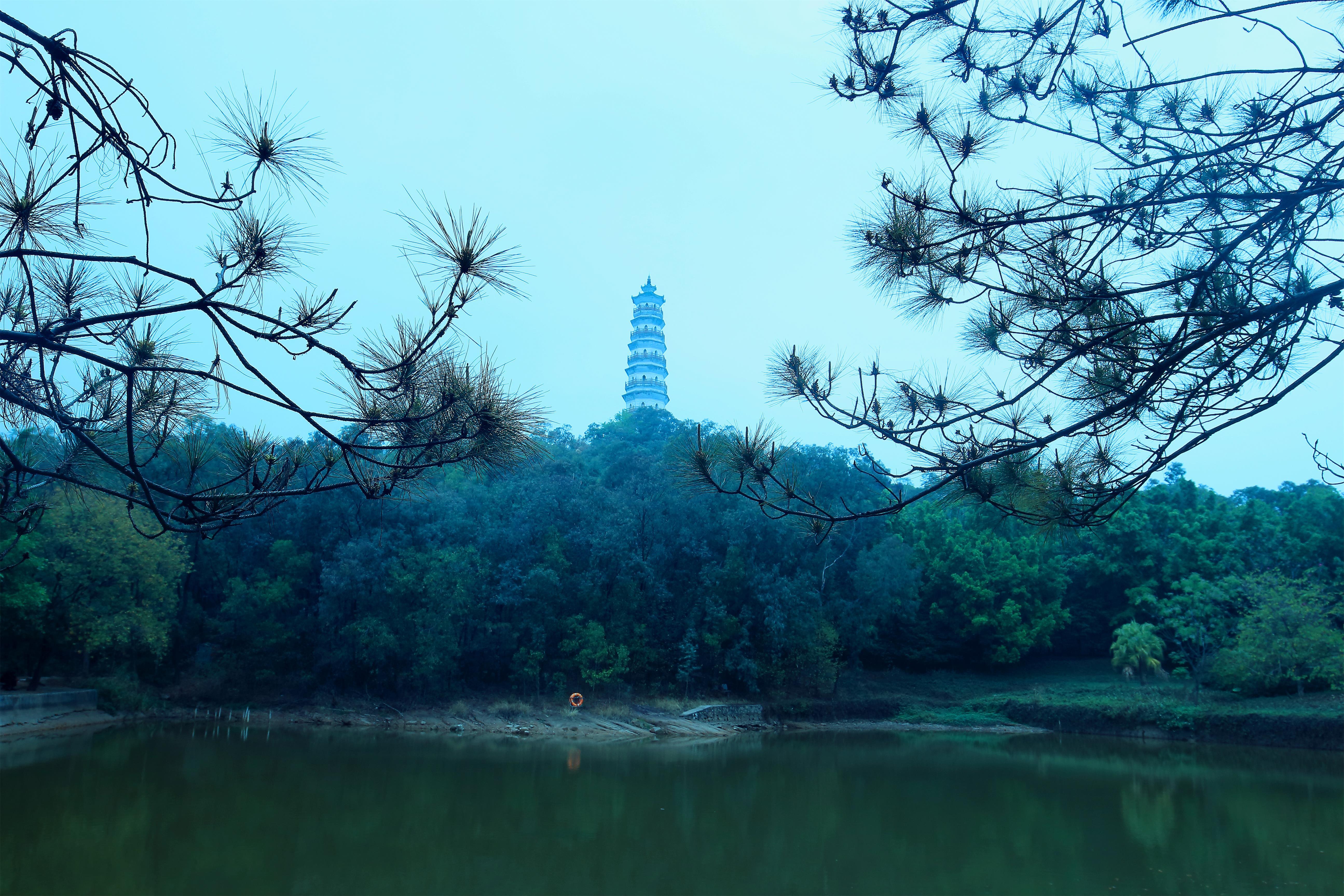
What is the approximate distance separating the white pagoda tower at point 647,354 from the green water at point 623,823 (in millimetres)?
31047

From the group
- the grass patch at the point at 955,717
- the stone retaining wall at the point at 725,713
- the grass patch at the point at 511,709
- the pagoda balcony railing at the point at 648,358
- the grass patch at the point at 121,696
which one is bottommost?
the grass patch at the point at 955,717

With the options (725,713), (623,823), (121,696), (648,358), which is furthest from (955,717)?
(648,358)

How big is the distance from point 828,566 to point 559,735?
7477mm

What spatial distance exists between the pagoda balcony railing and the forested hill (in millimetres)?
21636

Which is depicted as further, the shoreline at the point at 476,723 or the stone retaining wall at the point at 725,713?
the stone retaining wall at the point at 725,713

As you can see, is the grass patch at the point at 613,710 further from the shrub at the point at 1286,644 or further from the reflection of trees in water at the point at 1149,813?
the shrub at the point at 1286,644

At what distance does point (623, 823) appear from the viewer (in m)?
8.62

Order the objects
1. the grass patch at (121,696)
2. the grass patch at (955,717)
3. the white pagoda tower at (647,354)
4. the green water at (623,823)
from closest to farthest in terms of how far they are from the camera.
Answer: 1. the green water at (623,823)
2. the grass patch at (121,696)
3. the grass patch at (955,717)
4. the white pagoda tower at (647,354)

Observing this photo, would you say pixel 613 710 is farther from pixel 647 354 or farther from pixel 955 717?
pixel 647 354

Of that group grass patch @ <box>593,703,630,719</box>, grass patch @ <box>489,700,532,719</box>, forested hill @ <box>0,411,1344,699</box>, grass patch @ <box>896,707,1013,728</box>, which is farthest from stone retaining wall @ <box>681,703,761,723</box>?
grass patch @ <box>896,707,1013,728</box>

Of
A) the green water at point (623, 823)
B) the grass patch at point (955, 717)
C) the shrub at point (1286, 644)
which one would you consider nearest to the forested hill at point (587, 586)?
the shrub at point (1286, 644)

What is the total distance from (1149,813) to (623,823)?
597 cm

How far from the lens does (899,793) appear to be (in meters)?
10.6

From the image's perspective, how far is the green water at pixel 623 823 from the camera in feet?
21.7
